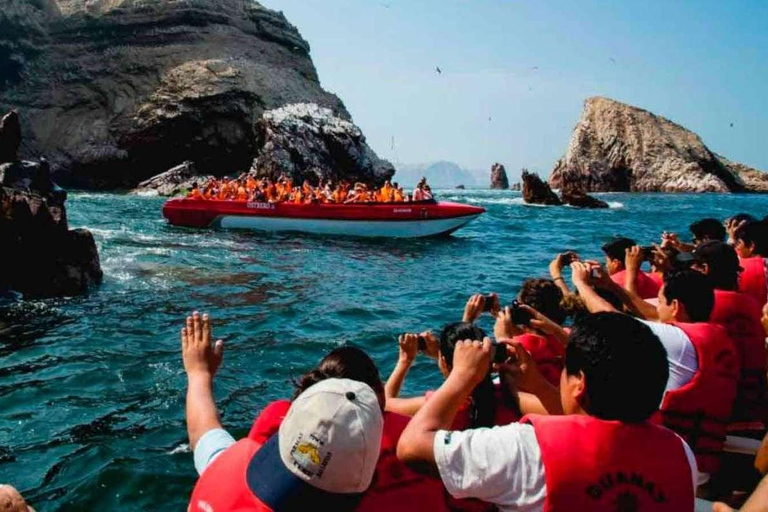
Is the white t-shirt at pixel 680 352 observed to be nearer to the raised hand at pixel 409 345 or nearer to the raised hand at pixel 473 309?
the raised hand at pixel 473 309

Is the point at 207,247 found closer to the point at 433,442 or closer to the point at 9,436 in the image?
the point at 9,436

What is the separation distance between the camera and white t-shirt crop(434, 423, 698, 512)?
2074 mm

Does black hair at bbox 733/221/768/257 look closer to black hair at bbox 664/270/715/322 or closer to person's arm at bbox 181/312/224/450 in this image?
black hair at bbox 664/270/715/322

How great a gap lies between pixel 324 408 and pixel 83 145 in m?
61.8

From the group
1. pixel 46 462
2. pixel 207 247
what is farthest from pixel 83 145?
pixel 46 462

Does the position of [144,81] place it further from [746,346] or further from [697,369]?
[697,369]

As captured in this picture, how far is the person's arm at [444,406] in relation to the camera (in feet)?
7.06

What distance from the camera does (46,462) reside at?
17.9ft

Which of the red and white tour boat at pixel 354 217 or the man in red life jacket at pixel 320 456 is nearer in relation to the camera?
the man in red life jacket at pixel 320 456

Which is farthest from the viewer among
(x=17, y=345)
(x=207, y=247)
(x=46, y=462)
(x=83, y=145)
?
(x=83, y=145)

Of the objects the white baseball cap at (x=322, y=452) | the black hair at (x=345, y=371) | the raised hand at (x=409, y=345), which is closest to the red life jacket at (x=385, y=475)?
the black hair at (x=345, y=371)

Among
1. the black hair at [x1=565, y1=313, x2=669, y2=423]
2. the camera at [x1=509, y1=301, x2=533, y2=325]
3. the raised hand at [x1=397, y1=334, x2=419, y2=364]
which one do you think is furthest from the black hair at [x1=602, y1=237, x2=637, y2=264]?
the black hair at [x1=565, y1=313, x2=669, y2=423]

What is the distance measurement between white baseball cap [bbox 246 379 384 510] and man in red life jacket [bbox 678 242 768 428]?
3.17m

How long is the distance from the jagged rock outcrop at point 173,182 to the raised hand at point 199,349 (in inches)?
1850
